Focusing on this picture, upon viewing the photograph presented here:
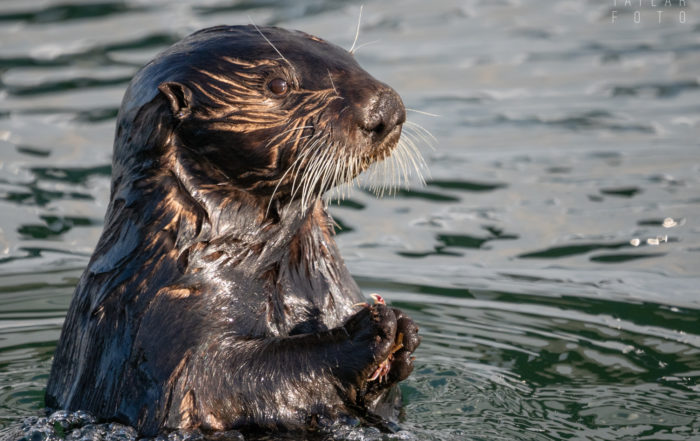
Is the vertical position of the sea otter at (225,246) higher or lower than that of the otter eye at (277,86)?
lower

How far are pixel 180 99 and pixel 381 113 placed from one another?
36.6 inches

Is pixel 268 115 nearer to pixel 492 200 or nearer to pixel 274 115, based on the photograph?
pixel 274 115

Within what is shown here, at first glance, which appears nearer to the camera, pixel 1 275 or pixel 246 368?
pixel 246 368

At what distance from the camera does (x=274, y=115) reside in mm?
5086

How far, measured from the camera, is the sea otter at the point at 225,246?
16.2ft

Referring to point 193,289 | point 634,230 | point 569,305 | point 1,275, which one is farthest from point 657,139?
point 193,289

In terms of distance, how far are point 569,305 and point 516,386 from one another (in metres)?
1.54

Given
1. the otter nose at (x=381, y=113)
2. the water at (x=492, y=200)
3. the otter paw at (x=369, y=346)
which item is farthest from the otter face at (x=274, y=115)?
the water at (x=492, y=200)

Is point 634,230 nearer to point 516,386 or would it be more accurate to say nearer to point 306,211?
point 516,386

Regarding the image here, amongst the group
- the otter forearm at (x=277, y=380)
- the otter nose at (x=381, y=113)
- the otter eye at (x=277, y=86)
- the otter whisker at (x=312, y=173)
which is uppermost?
the otter eye at (x=277, y=86)

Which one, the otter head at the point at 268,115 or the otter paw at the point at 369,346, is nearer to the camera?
the otter paw at the point at 369,346

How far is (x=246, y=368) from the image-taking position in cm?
494

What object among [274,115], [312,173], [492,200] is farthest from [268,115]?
[492,200]

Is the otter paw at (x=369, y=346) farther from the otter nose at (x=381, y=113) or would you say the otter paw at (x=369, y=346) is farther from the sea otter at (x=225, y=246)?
the otter nose at (x=381, y=113)
